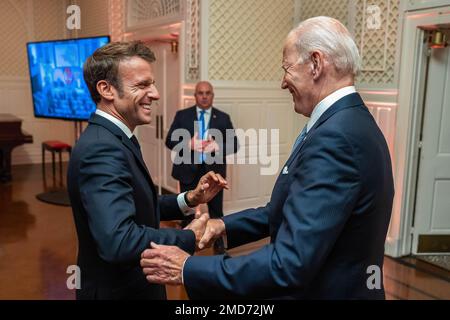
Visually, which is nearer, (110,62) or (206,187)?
(110,62)

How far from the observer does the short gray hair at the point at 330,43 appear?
1.23 metres

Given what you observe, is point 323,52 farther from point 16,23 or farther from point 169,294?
point 16,23

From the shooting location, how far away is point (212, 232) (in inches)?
65.2

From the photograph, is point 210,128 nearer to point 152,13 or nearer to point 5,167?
point 152,13

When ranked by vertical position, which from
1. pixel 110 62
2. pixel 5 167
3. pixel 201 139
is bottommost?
→ pixel 5 167

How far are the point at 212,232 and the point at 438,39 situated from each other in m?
3.34

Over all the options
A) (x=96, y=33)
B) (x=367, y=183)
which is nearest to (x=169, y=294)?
(x=367, y=183)

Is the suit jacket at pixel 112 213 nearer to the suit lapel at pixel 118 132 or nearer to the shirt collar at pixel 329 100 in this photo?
the suit lapel at pixel 118 132

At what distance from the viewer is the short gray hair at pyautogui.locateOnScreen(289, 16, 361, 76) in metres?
1.23

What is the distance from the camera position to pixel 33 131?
9.05m

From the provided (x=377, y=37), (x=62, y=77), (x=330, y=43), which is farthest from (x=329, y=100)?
(x=62, y=77)

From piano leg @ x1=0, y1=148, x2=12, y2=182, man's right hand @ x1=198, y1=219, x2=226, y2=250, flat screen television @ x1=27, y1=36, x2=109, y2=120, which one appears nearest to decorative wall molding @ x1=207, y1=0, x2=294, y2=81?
flat screen television @ x1=27, y1=36, x2=109, y2=120

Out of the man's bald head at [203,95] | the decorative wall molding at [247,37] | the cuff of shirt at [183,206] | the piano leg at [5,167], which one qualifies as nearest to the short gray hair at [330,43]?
the cuff of shirt at [183,206]

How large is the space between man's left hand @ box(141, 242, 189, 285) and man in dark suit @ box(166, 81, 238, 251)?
311cm
